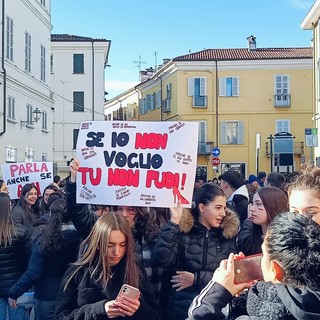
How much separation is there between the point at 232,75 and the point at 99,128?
39559 millimetres

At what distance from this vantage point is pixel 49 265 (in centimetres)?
544

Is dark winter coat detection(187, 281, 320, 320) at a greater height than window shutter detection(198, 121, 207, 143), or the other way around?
window shutter detection(198, 121, 207, 143)

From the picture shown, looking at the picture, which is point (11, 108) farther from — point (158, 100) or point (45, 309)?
point (158, 100)

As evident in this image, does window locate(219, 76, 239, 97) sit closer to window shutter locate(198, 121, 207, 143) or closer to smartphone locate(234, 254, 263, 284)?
window shutter locate(198, 121, 207, 143)

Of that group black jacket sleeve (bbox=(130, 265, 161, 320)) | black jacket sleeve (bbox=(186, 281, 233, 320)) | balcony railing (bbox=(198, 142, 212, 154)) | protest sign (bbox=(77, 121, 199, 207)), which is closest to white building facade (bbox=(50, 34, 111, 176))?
balcony railing (bbox=(198, 142, 212, 154))

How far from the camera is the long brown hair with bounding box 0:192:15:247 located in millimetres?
5707

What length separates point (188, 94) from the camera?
1783 inches

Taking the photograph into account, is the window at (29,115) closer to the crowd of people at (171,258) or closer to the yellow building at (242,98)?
the yellow building at (242,98)

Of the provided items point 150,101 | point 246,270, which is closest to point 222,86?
point 150,101

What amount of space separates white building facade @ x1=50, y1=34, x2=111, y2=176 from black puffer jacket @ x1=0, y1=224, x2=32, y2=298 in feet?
125

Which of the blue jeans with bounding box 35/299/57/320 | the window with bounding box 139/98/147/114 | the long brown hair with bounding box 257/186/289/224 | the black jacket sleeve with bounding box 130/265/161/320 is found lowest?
the blue jeans with bounding box 35/299/57/320

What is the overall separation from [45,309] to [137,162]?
5.23 feet

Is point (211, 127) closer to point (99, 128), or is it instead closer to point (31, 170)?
point (31, 170)

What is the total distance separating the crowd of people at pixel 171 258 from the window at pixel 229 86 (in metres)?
37.8
